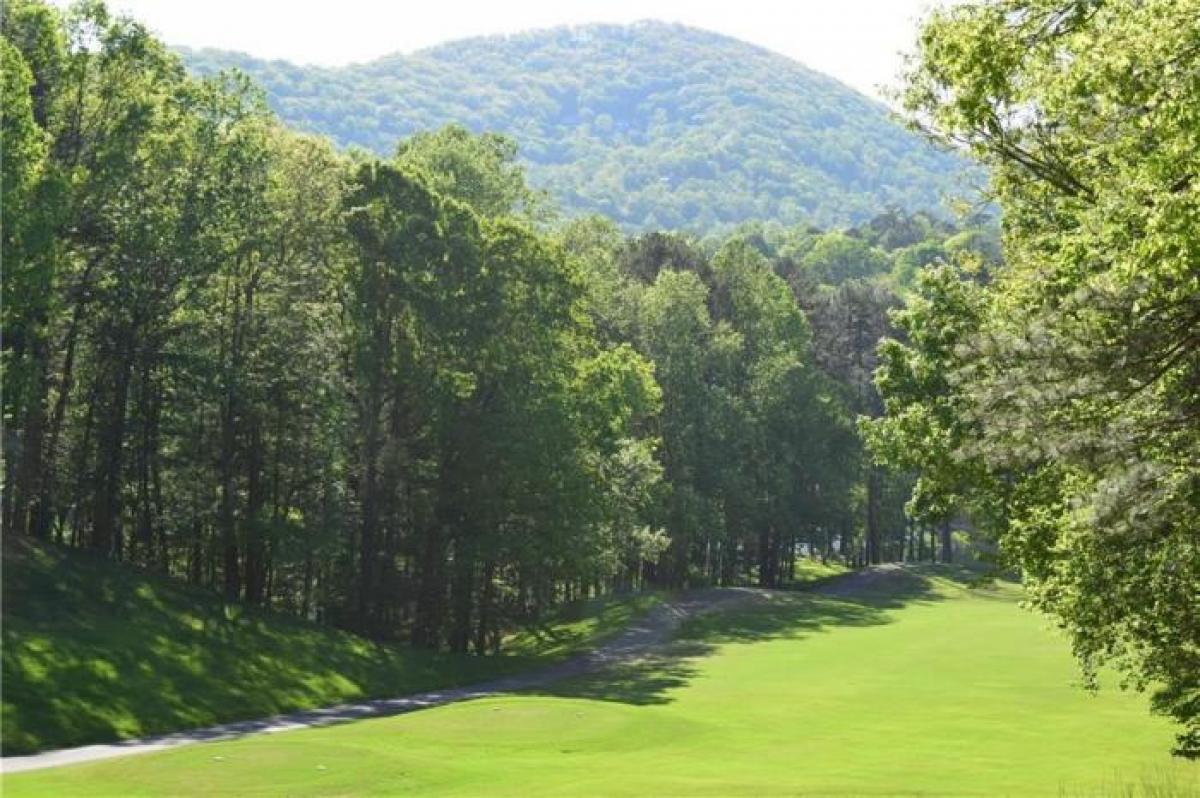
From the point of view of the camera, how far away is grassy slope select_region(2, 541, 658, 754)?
3994 centimetres

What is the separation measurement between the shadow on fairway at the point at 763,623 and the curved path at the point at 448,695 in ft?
3.82

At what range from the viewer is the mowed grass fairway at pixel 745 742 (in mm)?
30375

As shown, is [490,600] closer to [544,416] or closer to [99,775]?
[544,416]

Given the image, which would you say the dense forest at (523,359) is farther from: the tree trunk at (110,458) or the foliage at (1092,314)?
the tree trunk at (110,458)

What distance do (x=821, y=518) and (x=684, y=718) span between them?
6396 cm

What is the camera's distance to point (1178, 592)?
21156 mm

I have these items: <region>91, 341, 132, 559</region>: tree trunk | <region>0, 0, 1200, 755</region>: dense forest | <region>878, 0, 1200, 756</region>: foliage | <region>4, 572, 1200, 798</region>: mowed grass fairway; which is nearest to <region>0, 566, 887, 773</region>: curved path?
<region>4, 572, 1200, 798</region>: mowed grass fairway

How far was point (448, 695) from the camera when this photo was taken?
53.6 m

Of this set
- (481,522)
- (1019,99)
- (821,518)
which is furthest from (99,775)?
(821,518)

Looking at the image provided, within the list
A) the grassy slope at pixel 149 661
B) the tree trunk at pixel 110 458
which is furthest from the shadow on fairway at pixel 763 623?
the tree trunk at pixel 110 458

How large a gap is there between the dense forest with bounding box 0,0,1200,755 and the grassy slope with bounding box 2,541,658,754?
387cm

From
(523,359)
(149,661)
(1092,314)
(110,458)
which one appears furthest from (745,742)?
(110,458)

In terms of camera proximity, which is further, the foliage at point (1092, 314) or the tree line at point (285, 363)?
the tree line at point (285, 363)

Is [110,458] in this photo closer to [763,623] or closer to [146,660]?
[146,660]
